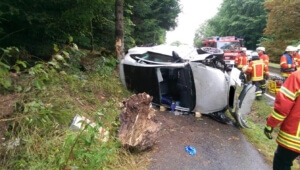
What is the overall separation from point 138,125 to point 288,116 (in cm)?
196

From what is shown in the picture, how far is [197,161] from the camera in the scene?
3.38 m

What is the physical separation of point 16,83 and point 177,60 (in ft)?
10.8

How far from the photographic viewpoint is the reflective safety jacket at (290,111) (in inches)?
89.7

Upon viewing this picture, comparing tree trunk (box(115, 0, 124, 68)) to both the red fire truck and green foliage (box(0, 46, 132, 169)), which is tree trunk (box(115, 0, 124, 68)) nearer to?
green foliage (box(0, 46, 132, 169))

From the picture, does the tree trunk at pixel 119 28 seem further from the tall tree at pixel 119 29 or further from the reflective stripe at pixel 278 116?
the reflective stripe at pixel 278 116

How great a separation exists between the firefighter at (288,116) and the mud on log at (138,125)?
65.7 inches

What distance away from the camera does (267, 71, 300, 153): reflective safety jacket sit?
2.28 meters

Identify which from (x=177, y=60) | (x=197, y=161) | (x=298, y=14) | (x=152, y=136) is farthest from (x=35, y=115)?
(x=298, y=14)

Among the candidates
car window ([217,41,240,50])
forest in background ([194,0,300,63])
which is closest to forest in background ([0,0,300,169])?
car window ([217,41,240,50])

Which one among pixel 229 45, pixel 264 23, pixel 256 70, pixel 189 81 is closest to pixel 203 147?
pixel 189 81

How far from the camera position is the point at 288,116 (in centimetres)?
239

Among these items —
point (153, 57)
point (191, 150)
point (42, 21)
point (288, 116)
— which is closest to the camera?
point (288, 116)

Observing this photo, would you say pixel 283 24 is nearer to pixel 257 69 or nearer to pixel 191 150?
pixel 257 69

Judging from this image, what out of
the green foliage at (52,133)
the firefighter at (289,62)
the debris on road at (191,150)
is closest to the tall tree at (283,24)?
the firefighter at (289,62)
